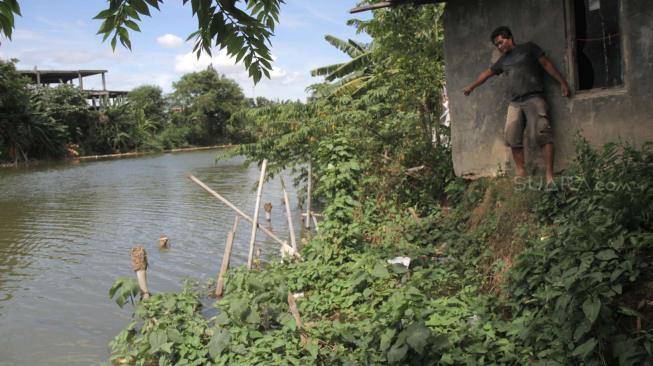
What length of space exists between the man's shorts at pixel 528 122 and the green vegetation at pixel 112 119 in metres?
18.2

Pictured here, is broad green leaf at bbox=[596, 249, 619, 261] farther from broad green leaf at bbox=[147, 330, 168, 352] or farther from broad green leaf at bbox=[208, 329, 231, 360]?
broad green leaf at bbox=[147, 330, 168, 352]

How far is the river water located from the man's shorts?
4.33 m

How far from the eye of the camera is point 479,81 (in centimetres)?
699

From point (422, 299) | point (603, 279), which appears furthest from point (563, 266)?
point (422, 299)

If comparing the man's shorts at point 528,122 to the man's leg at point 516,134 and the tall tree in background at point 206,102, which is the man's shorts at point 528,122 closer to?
the man's leg at point 516,134

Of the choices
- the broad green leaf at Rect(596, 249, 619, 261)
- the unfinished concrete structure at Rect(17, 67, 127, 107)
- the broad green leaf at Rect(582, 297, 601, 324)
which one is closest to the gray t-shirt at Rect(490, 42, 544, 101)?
the broad green leaf at Rect(596, 249, 619, 261)

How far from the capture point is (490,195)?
6832 millimetres

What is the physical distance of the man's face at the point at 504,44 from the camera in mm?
6652

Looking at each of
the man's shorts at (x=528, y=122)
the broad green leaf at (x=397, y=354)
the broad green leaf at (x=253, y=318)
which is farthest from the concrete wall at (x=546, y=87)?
the broad green leaf at (x=253, y=318)

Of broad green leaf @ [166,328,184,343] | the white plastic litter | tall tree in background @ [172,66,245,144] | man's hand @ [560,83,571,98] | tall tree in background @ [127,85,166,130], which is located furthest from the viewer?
tall tree in background @ [172,66,245,144]

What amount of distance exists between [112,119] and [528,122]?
4493 centimetres

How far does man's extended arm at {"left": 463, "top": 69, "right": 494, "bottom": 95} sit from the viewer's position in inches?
270

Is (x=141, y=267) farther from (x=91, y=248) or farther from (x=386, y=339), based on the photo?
(x=91, y=248)

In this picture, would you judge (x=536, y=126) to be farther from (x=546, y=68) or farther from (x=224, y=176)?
(x=224, y=176)
